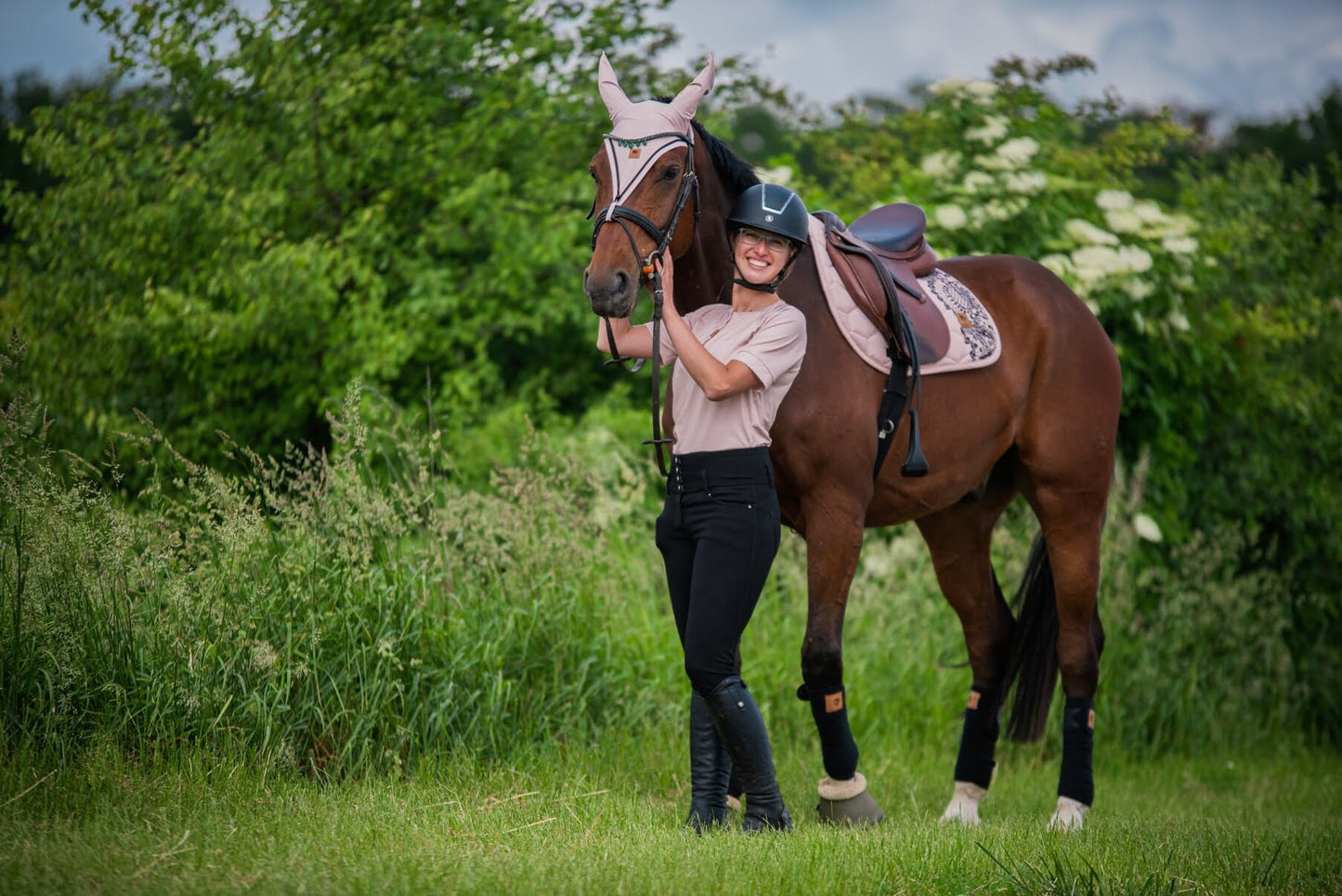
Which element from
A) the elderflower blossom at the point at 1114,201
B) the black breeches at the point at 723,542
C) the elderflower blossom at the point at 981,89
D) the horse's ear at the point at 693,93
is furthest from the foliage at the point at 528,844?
the elderflower blossom at the point at 981,89

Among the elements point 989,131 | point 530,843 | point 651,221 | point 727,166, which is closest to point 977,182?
point 989,131

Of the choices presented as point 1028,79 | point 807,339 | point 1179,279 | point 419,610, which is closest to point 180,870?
point 419,610

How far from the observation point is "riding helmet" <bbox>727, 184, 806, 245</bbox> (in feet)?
13.0

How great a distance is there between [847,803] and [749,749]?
0.64 m

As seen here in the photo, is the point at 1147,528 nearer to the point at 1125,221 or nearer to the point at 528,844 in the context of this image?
the point at 1125,221

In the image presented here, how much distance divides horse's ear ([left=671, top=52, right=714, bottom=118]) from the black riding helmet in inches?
13.2

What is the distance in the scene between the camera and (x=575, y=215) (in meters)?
8.80

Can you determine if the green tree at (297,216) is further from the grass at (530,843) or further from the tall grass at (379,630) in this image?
the grass at (530,843)

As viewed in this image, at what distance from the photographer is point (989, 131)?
8.11m

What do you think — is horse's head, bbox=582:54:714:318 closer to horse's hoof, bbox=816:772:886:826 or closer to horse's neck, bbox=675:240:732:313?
horse's neck, bbox=675:240:732:313

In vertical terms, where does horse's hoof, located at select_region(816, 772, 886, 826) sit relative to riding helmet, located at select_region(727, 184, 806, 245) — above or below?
below

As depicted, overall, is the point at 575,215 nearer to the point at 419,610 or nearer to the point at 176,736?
the point at 419,610

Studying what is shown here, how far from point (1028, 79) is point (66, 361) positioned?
732cm

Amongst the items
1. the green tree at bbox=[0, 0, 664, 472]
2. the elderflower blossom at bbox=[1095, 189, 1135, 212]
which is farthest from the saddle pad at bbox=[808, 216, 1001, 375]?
the green tree at bbox=[0, 0, 664, 472]
